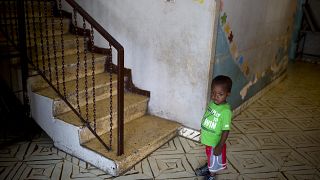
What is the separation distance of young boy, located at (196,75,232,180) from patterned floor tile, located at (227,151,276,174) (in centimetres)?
55

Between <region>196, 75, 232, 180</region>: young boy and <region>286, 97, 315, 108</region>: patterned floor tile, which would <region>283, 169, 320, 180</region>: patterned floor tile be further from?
<region>286, 97, 315, 108</region>: patterned floor tile

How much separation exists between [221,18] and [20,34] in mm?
2196

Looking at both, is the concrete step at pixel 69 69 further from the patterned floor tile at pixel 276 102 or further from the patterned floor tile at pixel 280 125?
the patterned floor tile at pixel 276 102

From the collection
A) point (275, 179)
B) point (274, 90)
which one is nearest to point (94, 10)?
point (275, 179)

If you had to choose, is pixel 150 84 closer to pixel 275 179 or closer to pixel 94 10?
pixel 94 10

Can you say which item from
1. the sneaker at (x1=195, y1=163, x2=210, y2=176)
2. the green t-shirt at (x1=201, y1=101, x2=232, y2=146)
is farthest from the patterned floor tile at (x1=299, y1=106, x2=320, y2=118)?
the green t-shirt at (x1=201, y1=101, x2=232, y2=146)

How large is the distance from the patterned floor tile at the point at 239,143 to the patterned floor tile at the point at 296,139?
50 cm

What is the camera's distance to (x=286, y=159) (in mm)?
3629

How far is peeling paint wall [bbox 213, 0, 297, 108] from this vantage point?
154 inches

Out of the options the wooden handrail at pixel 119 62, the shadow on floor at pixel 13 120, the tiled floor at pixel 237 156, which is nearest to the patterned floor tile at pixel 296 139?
the tiled floor at pixel 237 156

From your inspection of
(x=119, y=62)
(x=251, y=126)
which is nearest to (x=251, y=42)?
(x=251, y=126)

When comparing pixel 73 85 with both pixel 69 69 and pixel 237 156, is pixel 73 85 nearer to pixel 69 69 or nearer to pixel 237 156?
pixel 69 69

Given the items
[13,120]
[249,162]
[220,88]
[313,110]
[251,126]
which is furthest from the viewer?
[313,110]

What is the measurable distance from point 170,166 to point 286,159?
1.31 metres
